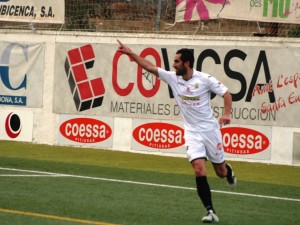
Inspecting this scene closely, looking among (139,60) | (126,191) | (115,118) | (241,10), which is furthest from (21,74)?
(139,60)

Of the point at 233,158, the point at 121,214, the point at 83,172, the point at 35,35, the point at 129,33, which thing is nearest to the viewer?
the point at 121,214

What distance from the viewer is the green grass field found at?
11.3 m

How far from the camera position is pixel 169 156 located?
20875mm

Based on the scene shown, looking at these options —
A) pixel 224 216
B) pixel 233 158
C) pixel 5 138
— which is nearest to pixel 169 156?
pixel 233 158

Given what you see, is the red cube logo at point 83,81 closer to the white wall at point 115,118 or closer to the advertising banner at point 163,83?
the advertising banner at point 163,83

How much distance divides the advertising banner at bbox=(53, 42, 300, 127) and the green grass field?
3.53ft

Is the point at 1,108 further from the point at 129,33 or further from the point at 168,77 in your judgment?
the point at 168,77

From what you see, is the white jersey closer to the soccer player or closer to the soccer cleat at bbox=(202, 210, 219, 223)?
the soccer player

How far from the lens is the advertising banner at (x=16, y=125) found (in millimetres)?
23062

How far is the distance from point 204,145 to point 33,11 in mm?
12356

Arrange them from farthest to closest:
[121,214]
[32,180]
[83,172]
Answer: [83,172] → [32,180] → [121,214]

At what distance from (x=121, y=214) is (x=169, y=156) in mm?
9473

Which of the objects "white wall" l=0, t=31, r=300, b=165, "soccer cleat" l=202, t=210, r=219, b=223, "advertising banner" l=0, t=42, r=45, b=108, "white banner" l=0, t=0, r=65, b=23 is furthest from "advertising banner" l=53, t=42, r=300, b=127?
"soccer cleat" l=202, t=210, r=219, b=223

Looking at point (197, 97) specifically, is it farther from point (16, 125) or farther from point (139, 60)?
point (16, 125)
